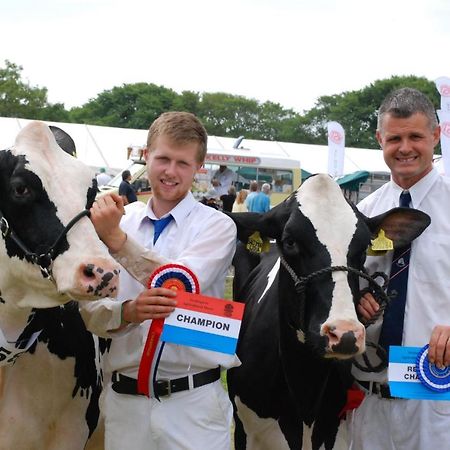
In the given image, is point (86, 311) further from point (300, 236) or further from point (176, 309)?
point (300, 236)

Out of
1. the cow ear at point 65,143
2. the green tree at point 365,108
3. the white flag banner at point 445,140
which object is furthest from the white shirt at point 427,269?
the green tree at point 365,108

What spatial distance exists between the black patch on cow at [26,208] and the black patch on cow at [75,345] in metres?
0.61

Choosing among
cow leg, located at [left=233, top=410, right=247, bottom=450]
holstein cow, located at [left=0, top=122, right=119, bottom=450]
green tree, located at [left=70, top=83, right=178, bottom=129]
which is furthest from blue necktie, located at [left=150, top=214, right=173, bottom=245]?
green tree, located at [left=70, top=83, right=178, bottom=129]

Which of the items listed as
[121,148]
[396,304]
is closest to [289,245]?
[396,304]

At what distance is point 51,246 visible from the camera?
9.05ft

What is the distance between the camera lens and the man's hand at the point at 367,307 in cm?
324

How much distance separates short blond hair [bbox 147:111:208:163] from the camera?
3285 mm

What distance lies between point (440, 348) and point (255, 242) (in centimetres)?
116

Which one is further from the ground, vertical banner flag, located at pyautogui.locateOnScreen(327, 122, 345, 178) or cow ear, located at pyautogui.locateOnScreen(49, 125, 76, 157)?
vertical banner flag, located at pyautogui.locateOnScreen(327, 122, 345, 178)

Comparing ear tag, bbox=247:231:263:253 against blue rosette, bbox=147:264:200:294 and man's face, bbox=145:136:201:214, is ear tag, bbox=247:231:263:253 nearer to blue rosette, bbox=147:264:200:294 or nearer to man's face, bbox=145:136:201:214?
man's face, bbox=145:136:201:214

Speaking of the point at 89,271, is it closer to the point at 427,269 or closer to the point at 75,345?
the point at 75,345

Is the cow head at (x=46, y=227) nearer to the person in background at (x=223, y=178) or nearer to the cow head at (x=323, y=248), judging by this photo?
the cow head at (x=323, y=248)

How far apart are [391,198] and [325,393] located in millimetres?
1127

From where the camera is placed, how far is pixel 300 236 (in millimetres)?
3365
